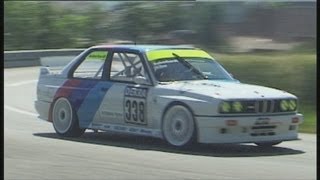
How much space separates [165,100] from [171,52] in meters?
0.58

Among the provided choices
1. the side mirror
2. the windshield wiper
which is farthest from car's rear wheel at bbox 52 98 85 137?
the windshield wiper

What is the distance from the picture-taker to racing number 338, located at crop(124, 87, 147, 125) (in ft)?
32.2

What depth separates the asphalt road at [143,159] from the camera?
→ 856 centimetres

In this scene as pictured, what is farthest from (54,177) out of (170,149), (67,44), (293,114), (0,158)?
(67,44)

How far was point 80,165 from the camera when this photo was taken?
30.4 ft

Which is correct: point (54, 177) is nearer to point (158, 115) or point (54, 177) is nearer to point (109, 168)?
point (109, 168)

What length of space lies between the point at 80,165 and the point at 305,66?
3.43 m

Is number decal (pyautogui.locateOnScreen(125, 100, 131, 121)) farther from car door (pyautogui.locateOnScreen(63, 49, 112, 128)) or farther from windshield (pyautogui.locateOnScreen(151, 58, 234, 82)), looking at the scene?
windshield (pyautogui.locateOnScreen(151, 58, 234, 82))

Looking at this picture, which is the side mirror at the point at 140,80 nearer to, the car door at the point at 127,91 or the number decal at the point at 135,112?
the car door at the point at 127,91

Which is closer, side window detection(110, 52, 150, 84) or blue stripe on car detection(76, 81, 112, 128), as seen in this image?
side window detection(110, 52, 150, 84)

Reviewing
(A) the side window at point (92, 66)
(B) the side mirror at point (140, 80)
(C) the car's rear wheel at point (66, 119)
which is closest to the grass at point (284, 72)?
(B) the side mirror at point (140, 80)

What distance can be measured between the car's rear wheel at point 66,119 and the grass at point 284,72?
1.83 meters

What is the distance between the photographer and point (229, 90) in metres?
9.23

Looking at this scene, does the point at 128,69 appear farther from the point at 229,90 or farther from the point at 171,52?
the point at 229,90
